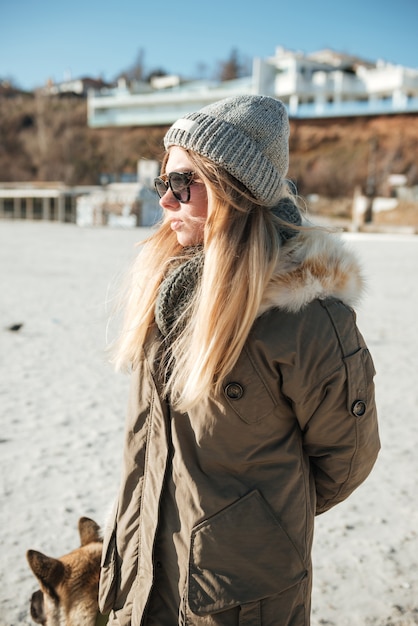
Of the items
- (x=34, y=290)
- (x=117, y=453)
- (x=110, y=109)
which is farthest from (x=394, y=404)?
(x=110, y=109)

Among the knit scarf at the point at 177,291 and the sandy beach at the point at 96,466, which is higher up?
the knit scarf at the point at 177,291

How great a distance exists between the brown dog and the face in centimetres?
92

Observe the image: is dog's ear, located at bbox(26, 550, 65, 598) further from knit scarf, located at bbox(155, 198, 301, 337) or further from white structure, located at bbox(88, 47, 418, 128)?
white structure, located at bbox(88, 47, 418, 128)

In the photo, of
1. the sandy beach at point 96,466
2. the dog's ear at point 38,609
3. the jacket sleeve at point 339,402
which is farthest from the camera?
the sandy beach at point 96,466

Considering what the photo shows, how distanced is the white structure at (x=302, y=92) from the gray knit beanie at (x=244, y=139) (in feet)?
187

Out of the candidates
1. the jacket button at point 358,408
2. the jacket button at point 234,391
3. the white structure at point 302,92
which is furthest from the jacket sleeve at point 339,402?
the white structure at point 302,92

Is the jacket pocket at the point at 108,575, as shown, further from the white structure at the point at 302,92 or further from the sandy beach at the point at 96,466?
the white structure at the point at 302,92

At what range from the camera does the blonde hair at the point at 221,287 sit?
1324 millimetres

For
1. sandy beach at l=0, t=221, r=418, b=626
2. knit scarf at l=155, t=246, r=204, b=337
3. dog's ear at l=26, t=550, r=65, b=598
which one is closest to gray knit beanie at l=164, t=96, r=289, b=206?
knit scarf at l=155, t=246, r=204, b=337

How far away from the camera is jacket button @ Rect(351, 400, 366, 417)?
4.48ft

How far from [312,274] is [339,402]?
0.99 feet

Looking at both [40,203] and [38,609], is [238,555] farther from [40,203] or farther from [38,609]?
[40,203]

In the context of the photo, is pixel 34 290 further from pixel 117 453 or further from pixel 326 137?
pixel 326 137

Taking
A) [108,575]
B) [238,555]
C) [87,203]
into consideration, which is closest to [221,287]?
[238,555]
